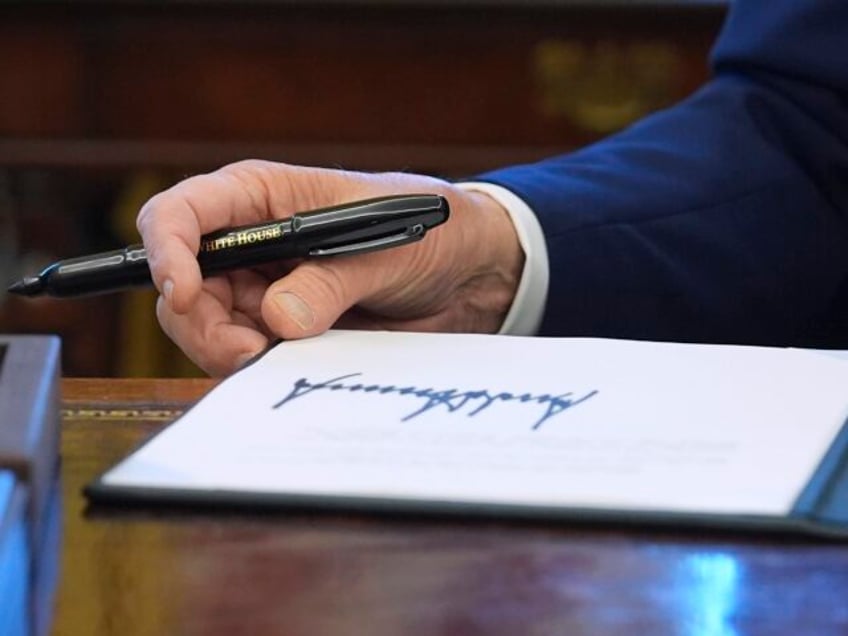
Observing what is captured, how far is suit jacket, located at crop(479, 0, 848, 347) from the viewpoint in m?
0.79

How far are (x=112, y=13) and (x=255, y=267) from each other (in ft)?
3.62

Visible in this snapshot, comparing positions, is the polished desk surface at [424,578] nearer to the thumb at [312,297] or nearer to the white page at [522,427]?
the white page at [522,427]

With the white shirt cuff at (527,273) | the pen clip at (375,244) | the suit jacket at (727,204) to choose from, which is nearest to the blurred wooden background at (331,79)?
the suit jacket at (727,204)

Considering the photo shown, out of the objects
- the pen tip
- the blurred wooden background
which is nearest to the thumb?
the pen tip

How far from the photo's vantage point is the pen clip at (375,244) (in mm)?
647

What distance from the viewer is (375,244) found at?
25.6 inches

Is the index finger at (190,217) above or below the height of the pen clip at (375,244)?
below

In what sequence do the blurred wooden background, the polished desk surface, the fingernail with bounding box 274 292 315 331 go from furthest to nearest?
the blurred wooden background → the fingernail with bounding box 274 292 315 331 → the polished desk surface

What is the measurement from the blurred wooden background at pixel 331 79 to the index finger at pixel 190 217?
1.02 m

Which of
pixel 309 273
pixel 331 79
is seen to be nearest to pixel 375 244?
pixel 309 273

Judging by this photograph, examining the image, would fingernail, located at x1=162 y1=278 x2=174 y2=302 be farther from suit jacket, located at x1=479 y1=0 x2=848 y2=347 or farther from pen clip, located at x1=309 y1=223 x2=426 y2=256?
suit jacket, located at x1=479 y1=0 x2=848 y2=347

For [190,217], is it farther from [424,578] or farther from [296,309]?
[424,578]
